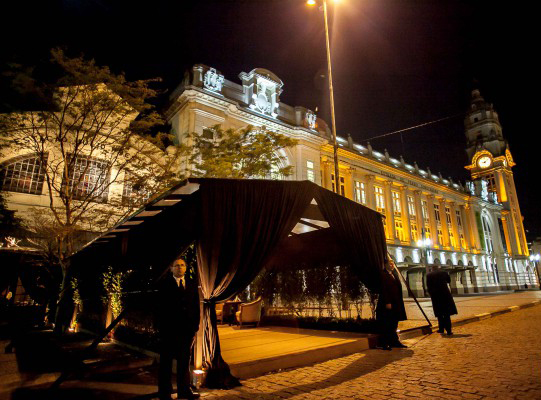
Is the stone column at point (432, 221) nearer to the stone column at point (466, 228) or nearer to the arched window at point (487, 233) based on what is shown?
the stone column at point (466, 228)

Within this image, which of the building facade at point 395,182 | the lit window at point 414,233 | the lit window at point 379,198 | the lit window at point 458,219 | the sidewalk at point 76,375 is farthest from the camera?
the lit window at point 458,219

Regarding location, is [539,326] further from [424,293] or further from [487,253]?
[487,253]

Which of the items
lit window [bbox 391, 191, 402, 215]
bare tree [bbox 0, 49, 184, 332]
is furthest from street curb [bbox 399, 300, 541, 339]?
lit window [bbox 391, 191, 402, 215]

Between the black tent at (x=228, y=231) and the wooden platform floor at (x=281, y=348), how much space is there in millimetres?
785

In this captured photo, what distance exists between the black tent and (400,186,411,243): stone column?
31.8 meters

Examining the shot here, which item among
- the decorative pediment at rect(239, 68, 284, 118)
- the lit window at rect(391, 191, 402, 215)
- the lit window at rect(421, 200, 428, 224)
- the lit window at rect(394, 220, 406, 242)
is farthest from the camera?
the lit window at rect(421, 200, 428, 224)

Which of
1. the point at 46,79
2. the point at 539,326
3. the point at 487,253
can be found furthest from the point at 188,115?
the point at 487,253

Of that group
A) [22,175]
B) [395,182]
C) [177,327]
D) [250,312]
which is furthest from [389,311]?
[395,182]

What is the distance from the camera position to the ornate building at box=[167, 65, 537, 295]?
74.9ft

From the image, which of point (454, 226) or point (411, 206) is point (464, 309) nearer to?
point (411, 206)

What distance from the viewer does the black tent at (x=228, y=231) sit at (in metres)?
5.18

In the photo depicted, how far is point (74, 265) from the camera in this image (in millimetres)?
11367

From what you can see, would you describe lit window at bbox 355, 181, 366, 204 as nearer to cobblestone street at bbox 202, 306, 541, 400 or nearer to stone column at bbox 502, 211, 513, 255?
cobblestone street at bbox 202, 306, 541, 400

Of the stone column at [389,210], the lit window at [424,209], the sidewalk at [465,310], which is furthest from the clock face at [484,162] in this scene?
the sidewalk at [465,310]
